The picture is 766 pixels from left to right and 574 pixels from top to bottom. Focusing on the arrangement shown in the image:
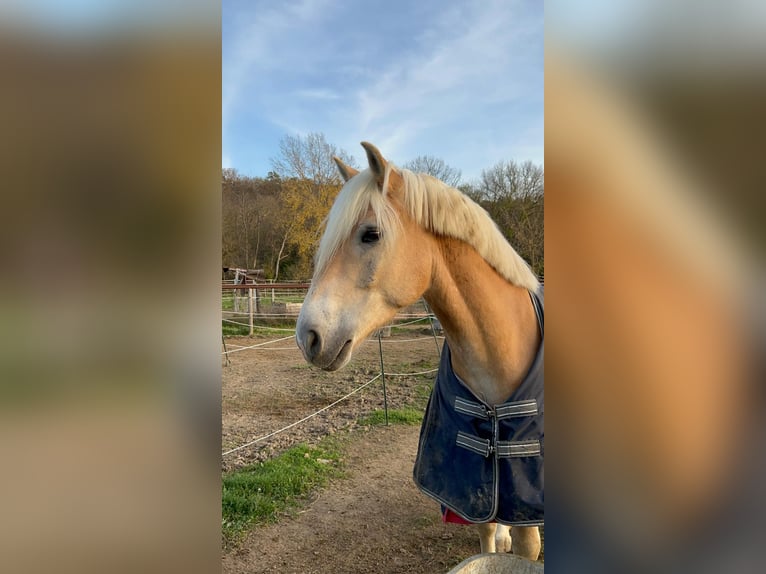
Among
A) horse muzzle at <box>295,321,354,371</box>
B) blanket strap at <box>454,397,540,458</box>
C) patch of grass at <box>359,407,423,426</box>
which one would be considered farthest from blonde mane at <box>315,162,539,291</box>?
patch of grass at <box>359,407,423,426</box>

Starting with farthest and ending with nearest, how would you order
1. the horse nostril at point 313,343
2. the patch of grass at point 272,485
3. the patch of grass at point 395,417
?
the patch of grass at point 395,417 < the patch of grass at point 272,485 < the horse nostril at point 313,343

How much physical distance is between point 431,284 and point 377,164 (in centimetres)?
32

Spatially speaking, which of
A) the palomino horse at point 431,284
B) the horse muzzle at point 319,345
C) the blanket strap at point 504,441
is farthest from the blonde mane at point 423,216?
the blanket strap at point 504,441

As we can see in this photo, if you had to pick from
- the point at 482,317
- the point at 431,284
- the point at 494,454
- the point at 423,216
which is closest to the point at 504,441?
the point at 494,454

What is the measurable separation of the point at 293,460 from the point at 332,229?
2098 millimetres

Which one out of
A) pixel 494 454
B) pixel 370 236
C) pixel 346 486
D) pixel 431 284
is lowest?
pixel 346 486

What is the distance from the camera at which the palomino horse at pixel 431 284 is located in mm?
923

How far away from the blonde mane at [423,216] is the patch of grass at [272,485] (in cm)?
147

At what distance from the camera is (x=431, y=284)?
3.26ft

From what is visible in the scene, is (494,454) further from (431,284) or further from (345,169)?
(345,169)

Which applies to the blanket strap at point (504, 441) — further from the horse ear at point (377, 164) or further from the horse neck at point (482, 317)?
the horse ear at point (377, 164)
